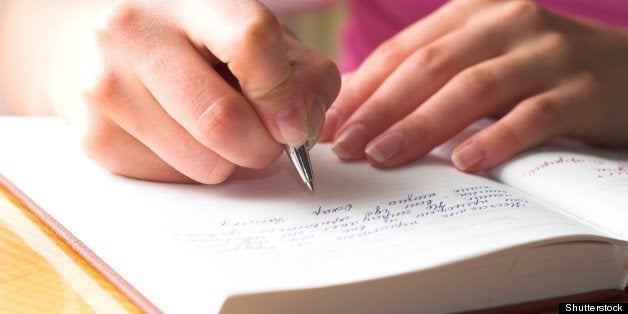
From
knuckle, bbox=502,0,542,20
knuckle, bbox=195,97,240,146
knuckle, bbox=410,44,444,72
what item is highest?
knuckle, bbox=195,97,240,146

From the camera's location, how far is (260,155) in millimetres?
549

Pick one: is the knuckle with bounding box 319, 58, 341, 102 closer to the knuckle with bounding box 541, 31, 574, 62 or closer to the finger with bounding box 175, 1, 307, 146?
the finger with bounding box 175, 1, 307, 146

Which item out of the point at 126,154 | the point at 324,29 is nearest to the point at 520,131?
the point at 126,154

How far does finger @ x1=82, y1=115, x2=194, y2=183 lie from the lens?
1.91 ft

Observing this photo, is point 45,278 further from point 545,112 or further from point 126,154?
point 545,112

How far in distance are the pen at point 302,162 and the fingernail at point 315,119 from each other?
11mm

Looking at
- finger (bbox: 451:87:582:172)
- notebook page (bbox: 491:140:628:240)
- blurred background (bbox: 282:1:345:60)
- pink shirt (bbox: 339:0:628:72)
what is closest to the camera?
notebook page (bbox: 491:140:628:240)

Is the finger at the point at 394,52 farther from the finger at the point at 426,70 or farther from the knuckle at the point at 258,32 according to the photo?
the knuckle at the point at 258,32

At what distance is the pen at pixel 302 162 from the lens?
560mm

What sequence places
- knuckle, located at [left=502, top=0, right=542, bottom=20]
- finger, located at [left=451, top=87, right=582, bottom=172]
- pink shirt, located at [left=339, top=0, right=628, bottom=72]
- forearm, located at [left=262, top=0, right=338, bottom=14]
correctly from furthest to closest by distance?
forearm, located at [left=262, top=0, right=338, bottom=14]
pink shirt, located at [left=339, top=0, right=628, bottom=72]
knuckle, located at [left=502, top=0, right=542, bottom=20]
finger, located at [left=451, top=87, right=582, bottom=172]

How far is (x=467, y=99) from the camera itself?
70 centimetres

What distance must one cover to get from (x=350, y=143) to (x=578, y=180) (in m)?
0.19

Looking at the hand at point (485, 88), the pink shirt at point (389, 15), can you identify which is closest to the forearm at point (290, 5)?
the pink shirt at point (389, 15)

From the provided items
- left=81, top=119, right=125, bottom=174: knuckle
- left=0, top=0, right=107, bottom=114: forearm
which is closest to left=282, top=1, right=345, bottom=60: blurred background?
left=0, top=0, right=107, bottom=114: forearm
